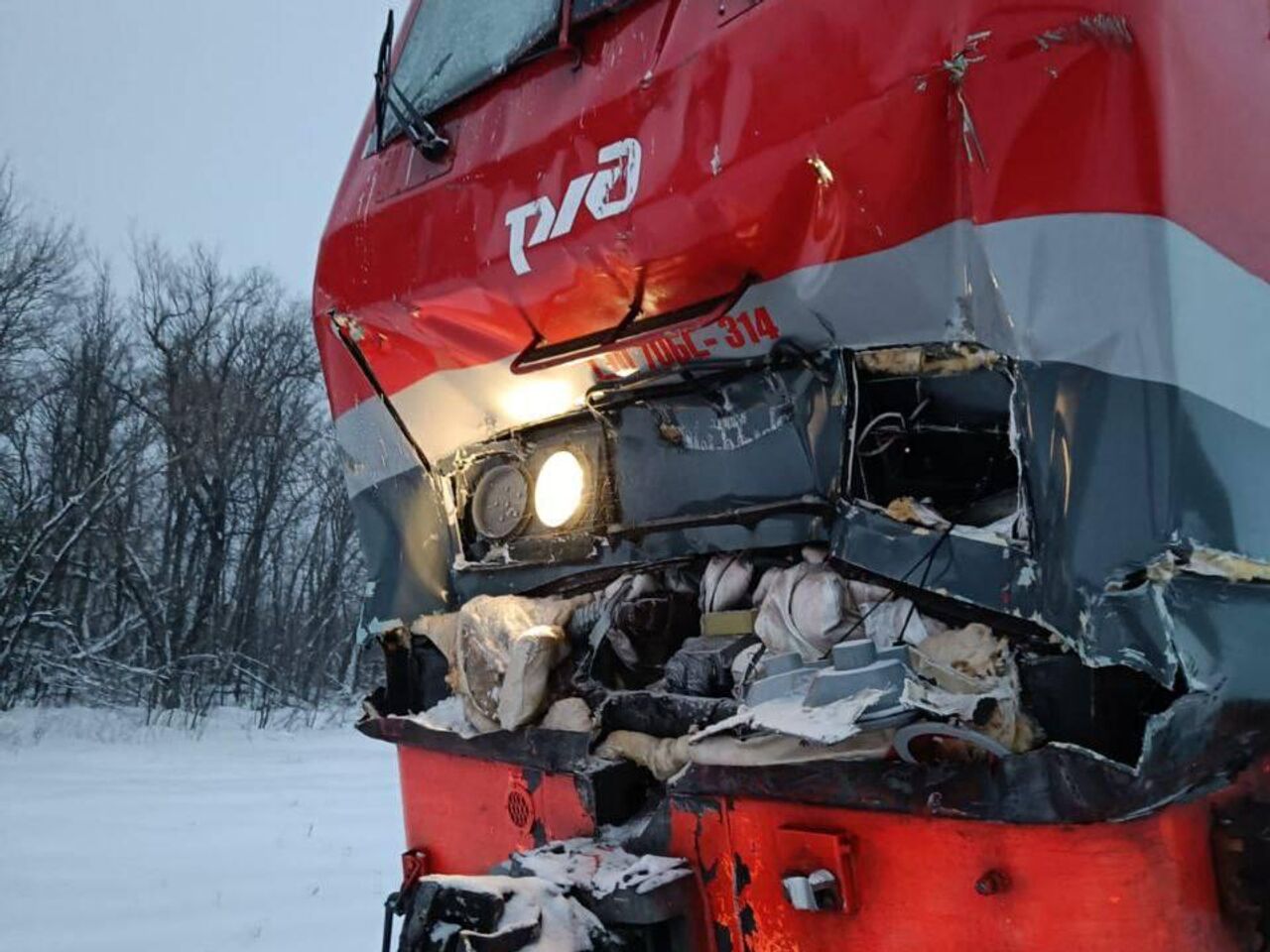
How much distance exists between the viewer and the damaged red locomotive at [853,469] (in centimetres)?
143

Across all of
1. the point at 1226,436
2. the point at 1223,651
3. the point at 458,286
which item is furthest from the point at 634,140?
the point at 1223,651

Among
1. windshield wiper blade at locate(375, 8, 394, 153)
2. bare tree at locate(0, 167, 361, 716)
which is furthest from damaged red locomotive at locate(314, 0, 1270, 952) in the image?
bare tree at locate(0, 167, 361, 716)

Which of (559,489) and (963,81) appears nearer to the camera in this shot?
(963,81)

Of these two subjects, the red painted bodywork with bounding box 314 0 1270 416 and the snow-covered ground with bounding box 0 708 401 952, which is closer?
the red painted bodywork with bounding box 314 0 1270 416

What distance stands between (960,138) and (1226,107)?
0.41 m

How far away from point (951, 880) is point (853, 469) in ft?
2.27

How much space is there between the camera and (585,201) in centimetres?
209

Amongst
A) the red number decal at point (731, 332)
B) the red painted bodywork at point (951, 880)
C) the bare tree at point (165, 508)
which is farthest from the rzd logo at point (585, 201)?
the bare tree at point (165, 508)

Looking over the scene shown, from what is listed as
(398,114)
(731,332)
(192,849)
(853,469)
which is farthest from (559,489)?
(192,849)

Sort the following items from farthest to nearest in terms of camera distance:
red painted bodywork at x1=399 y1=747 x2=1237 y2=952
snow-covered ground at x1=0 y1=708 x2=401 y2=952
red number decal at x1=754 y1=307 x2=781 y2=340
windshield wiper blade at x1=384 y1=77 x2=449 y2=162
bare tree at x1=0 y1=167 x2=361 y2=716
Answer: bare tree at x1=0 y1=167 x2=361 y2=716 → snow-covered ground at x1=0 y1=708 x2=401 y2=952 → windshield wiper blade at x1=384 y1=77 x2=449 y2=162 → red number decal at x1=754 y1=307 x2=781 y2=340 → red painted bodywork at x1=399 y1=747 x2=1237 y2=952

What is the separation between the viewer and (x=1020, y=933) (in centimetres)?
143

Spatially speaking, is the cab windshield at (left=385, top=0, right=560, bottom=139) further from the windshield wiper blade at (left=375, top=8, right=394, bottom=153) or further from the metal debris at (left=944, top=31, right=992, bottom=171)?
the metal debris at (left=944, top=31, right=992, bottom=171)

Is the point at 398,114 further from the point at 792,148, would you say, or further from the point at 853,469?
the point at 853,469

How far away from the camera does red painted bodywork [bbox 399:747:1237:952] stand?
1.38m
